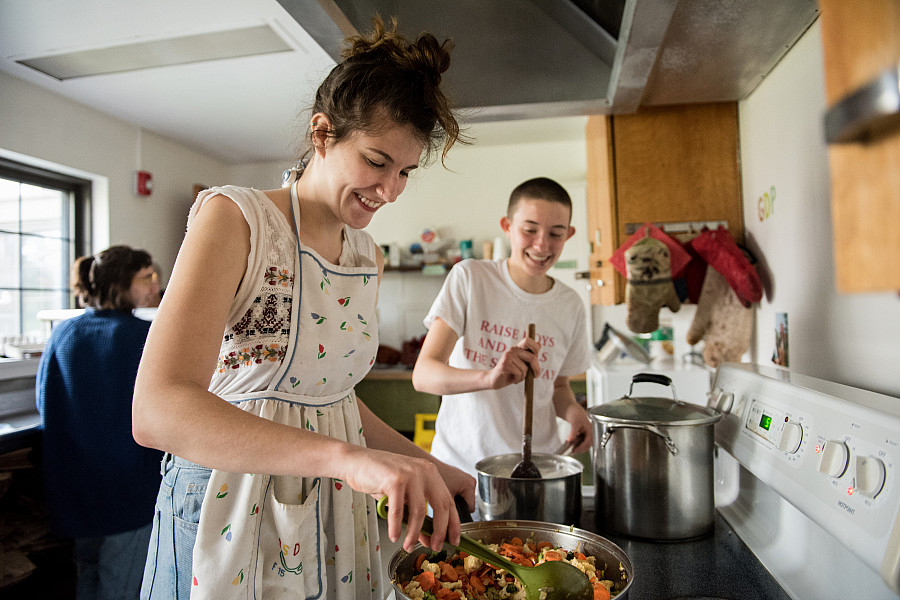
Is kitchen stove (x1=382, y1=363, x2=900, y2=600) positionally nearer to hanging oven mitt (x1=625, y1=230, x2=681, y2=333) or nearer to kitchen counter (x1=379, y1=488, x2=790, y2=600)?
kitchen counter (x1=379, y1=488, x2=790, y2=600)

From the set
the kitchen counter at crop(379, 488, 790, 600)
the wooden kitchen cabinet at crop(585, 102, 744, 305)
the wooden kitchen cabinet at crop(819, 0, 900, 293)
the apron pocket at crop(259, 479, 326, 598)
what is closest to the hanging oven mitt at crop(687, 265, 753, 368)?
the wooden kitchen cabinet at crop(585, 102, 744, 305)

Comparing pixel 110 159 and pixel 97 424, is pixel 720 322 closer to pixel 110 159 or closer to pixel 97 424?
pixel 97 424

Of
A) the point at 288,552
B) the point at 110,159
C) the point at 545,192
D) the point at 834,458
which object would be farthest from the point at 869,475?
the point at 110,159

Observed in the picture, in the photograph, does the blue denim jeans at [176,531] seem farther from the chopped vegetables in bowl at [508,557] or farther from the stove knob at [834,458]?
the stove knob at [834,458]

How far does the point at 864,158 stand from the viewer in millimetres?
240

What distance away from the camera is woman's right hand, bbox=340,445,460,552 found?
57 centimetres

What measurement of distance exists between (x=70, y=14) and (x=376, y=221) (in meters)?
2.56

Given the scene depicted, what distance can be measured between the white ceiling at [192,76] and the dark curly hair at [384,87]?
24cm

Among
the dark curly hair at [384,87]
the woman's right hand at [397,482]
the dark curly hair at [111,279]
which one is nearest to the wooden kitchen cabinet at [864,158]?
the woman's right hand at [397,482]

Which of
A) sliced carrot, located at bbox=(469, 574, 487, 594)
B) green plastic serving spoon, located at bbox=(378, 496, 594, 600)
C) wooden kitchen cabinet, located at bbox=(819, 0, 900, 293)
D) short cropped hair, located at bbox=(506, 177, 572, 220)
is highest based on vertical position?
short cropped hair, located at bbox=(506, 177, 572, 220)

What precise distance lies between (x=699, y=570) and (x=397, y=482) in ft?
2.10

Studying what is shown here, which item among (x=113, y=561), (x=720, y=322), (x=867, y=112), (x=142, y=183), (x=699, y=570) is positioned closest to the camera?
(x=867, y=112)

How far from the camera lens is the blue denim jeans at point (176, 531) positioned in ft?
2.69

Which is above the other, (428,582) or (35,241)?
(35,241)
